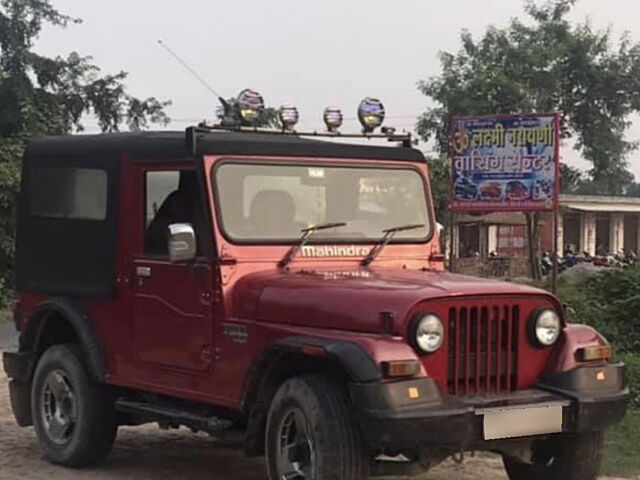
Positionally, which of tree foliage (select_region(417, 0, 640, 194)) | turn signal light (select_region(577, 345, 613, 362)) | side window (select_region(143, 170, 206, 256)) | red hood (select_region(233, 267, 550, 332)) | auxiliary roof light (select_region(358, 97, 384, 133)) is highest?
tree foliage (select_region(417, 0, 640, 194))

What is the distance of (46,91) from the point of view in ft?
99.8

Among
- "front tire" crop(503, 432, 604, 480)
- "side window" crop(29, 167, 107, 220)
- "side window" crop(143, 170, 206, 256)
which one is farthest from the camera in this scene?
"side window" crop(29, 167, 107, 220)

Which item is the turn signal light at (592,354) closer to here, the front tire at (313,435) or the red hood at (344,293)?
the red hood at (344,293)

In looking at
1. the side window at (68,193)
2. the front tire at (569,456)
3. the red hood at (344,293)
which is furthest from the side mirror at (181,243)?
the front tire at (569,456)

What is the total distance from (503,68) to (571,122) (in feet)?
Result: 9.35

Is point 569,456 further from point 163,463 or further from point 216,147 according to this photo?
point 163,463

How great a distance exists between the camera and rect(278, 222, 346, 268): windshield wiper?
23.2 ft

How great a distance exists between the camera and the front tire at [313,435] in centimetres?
589

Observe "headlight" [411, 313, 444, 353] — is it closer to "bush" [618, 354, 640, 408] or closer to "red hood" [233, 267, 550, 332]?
"red hood" [233, 267, 550, 332]

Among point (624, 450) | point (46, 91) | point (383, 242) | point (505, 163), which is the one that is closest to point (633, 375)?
point (624, 450)

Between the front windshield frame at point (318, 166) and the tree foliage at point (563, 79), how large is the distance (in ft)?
83.3

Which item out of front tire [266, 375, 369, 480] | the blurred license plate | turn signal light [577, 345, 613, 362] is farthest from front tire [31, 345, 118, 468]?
turn signal light [577, 345, 613, 362]

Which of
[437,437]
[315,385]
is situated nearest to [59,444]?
[315,385]

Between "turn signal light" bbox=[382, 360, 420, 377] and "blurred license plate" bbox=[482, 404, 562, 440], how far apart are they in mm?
459
